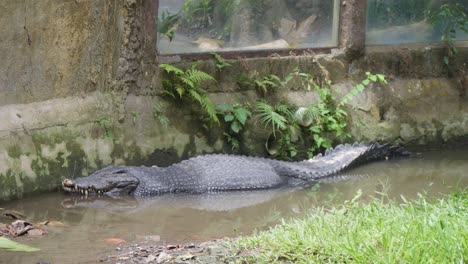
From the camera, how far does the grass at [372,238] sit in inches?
147

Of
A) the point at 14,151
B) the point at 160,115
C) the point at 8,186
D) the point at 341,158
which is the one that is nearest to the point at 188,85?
the point at 160,115

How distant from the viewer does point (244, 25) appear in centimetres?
866

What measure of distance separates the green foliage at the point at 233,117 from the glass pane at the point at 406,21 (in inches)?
80.0

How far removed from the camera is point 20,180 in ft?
22.4

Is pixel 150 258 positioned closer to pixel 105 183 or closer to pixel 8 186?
pixel 8 186

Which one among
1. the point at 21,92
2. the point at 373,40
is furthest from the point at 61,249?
the point at 373,40

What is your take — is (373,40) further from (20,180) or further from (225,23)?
(20,180)

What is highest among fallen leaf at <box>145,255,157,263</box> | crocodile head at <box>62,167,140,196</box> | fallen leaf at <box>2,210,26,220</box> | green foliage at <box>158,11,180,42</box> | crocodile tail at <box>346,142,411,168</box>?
green foliage at <box>158,11,180,42</box>

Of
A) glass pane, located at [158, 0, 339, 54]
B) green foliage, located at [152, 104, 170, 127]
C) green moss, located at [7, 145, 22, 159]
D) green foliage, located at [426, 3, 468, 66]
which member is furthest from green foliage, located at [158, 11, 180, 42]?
green foliage, located at [426, 3, 468, 66]

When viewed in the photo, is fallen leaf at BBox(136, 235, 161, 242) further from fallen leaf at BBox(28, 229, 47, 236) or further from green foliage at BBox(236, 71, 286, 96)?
green foliage at BBox(236, 71, 286, 96)

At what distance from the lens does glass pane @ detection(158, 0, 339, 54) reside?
26.8 feet

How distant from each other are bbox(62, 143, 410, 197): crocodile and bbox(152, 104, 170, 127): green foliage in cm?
44

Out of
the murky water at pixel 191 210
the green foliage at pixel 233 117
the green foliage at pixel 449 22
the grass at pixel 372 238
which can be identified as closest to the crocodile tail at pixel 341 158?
the murky water at pixel 191 210

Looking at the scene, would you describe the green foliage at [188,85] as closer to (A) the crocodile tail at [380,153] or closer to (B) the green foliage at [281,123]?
(B) the green foliage at [281,123]
